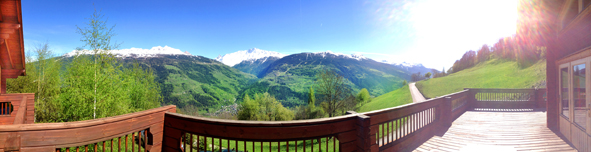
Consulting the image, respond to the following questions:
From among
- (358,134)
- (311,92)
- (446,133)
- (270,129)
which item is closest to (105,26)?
(270,129)

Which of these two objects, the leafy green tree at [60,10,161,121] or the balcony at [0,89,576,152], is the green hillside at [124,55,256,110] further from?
the balcony at [0,89,576,152]

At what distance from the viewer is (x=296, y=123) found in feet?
8.12

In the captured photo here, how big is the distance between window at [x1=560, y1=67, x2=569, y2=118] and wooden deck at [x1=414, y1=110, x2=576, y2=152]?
67cm

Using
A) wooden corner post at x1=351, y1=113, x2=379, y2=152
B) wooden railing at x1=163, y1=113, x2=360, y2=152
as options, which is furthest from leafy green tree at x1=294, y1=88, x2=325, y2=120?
wooden railing at x1=163, y1=113, x2=360, y2=152

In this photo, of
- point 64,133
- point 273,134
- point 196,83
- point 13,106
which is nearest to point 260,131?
point 273,134

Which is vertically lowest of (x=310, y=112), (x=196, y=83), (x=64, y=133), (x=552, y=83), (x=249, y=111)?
(x=310, y=112)

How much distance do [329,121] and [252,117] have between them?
4069 cm

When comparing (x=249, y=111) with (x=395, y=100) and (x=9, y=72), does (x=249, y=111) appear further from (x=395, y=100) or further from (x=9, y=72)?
(x=9, y=72)

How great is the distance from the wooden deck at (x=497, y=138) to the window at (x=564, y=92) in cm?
67

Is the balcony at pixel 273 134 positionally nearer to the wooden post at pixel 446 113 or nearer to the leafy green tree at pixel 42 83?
the wooden post at pixel 446 113

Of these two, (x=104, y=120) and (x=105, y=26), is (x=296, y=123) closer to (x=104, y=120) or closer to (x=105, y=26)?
(x=104, y=120)

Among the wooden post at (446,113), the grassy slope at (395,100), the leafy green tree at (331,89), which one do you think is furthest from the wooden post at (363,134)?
the grassy slope at (395,100)

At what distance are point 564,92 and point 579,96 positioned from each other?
1.19 m

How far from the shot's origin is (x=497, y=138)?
15.8ft
